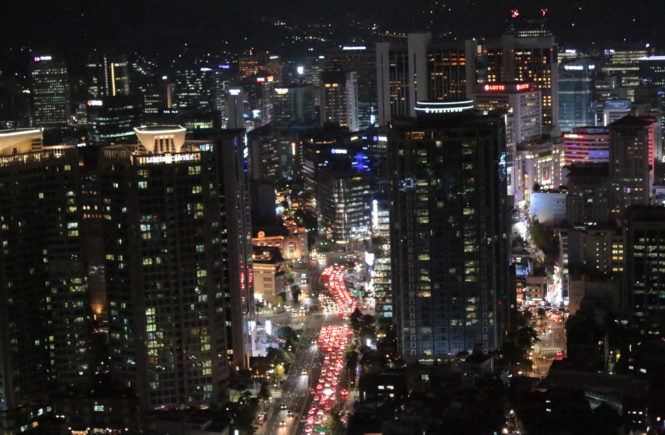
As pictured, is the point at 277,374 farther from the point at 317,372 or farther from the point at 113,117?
the point at 113,117

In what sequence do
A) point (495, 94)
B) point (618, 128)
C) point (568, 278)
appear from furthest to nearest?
point (495, 94)
point (618, 128)
point (568, 278)

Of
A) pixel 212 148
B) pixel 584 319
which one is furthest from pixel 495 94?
pixel 212 148

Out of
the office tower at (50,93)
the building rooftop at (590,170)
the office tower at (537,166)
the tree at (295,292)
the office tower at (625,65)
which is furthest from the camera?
the office tower at (625,65)

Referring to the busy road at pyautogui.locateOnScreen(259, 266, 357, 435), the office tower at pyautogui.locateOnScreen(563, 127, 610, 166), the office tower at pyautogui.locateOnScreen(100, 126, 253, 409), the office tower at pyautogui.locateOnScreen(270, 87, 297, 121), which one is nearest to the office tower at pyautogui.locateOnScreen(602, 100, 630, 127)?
the office tower at pyautogui.locateOnScreen(563, 127, 610, 166)

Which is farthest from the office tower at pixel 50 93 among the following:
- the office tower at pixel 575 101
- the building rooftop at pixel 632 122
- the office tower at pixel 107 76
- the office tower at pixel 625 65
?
the office tower at pixel 625 65

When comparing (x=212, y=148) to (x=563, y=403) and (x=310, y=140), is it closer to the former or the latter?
(x=563, y=403)

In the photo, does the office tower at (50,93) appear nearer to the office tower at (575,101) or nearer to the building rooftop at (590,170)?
the building rooftop at (590,170)
